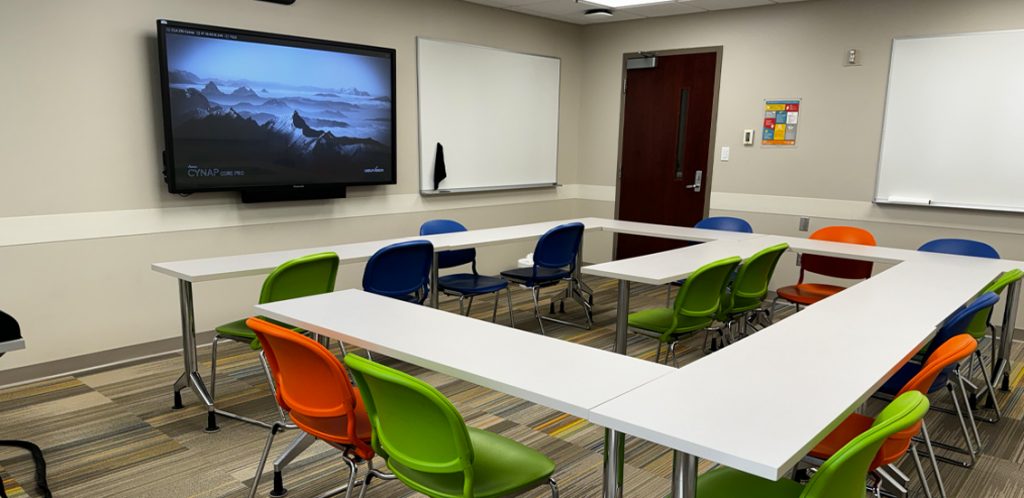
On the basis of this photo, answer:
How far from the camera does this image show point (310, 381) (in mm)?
2111

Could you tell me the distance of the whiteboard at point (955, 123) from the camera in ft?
16.4

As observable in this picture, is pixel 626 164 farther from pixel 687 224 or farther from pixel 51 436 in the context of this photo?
pixel 51 436

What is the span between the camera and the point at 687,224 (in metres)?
6.84

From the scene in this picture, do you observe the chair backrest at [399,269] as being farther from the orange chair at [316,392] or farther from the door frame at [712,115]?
the door frame at [712,115]

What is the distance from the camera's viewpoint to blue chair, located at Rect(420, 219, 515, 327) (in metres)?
4.65

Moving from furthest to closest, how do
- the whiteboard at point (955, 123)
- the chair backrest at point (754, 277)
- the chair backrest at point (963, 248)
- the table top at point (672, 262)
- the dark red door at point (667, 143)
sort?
the dark red door at point (667, 143) < the whiteboard at point (955, 123) < the chair backrest at point (963, 248) < the chair backrest at point (754, 277) < the table top at point (672, 262)

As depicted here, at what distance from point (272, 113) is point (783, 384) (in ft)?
13.4

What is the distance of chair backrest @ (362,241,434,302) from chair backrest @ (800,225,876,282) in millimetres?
2787

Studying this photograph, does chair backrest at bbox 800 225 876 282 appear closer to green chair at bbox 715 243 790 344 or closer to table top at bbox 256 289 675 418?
green chair at bbox 715 243 790 344

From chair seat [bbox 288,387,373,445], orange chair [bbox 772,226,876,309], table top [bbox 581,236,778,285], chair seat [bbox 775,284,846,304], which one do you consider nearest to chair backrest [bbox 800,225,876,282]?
orange chair [bbox 772,226,876,309]

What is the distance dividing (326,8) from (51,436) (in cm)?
343

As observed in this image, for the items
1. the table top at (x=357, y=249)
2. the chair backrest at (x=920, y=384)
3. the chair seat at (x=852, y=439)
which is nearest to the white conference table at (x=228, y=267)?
the table top at (x=357, y=249)

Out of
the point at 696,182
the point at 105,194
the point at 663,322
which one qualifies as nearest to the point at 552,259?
the point at 663,322

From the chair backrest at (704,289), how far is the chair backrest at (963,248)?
1.94 m
